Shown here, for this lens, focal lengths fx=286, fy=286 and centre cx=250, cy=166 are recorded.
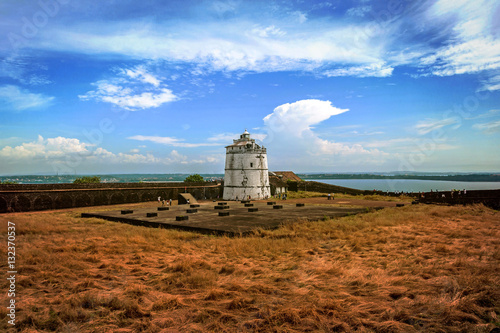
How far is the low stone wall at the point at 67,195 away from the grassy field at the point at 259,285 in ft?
64.0

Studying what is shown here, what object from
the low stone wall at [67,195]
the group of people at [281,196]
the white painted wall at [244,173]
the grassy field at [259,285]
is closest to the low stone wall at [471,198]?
the grassy field at [259,285]

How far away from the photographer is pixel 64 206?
101 ft

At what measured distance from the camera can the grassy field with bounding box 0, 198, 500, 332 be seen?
16.5ft

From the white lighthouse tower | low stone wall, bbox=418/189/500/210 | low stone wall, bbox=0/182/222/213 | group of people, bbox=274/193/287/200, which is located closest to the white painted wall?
the white lighthouse tower

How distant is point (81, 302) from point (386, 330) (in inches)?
230

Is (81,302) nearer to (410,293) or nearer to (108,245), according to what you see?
(108,245)

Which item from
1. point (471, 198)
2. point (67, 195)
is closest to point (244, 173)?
point (67, 195)

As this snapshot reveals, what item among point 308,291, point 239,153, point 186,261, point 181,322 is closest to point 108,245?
point 186,261

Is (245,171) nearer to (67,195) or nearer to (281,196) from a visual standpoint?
(281,196)

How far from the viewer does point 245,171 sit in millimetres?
47219

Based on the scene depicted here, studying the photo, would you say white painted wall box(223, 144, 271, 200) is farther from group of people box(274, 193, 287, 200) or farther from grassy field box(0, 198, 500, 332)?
grassy field box(0, 198, 500, 332)

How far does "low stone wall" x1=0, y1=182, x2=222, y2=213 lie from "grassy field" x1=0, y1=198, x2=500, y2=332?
19.5m

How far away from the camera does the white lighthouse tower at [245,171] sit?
47.2 meters

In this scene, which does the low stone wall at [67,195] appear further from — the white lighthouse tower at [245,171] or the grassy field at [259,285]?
the grassy field at [259,285]
